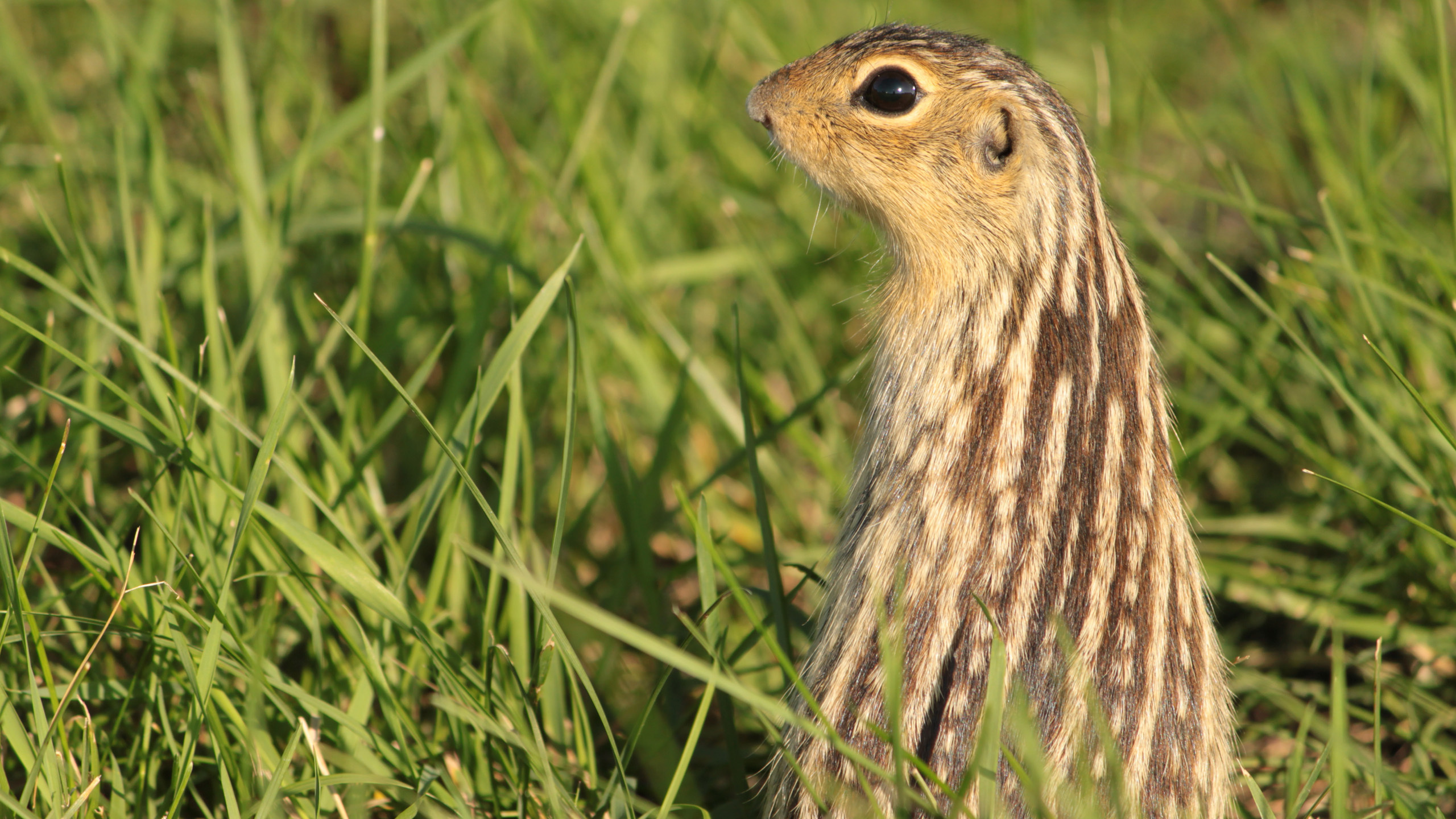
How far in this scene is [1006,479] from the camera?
237 centimetres

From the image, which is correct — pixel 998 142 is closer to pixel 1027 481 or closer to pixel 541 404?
pixel 1027 481

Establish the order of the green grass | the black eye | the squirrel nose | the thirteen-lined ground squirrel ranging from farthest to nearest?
the squirrel nose, the black eye, the green grass, the thirteen-lined ground squirrel

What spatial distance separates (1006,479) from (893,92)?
3.41ft

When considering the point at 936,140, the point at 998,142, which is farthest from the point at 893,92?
the point at 998,142

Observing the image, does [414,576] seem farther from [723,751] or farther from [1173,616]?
[1173,616]

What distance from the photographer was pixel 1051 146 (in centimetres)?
258

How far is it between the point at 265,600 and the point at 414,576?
653mm

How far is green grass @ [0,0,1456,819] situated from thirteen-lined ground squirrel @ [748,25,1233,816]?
185mm

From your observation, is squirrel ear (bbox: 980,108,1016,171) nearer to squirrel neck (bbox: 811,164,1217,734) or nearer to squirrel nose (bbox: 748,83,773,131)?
squirrel neck (bbox: 811,164,1217,734)

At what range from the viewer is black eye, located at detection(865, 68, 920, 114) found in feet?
9.02

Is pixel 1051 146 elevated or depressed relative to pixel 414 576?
elevated

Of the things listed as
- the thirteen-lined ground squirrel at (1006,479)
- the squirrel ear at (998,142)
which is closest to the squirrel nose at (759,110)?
the thirteen-lined ground squirrel at (1006,479)

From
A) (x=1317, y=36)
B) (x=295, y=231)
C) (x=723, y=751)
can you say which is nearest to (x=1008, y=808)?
(x=723, y=751)

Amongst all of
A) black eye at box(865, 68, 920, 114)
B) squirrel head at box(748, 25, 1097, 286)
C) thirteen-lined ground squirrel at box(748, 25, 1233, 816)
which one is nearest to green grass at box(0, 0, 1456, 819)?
thirteen-lined ground squirrel at box(748, 25, 1233, 816)
